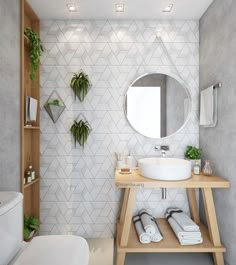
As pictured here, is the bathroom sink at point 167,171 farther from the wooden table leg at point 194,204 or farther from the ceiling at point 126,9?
the ceiling at point 126,9

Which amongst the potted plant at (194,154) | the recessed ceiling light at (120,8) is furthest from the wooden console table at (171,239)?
the recessed ceiling light at (120,8)

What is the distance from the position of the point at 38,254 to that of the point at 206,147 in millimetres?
1931

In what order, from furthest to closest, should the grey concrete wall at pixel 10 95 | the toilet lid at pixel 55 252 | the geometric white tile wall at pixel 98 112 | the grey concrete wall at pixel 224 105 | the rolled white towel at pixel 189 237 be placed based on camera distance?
the geometric white tile wall at pixel 98 112, the rolled white towel at pixel 189 237, the grey concrete wall at pixel 224 105, the grey concrete wall at pixel 10 95, the toilet lid at pixel 55 252

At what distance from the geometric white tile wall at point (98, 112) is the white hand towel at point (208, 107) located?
23 cm

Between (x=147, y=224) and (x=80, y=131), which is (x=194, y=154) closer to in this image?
(x=147, y=224)

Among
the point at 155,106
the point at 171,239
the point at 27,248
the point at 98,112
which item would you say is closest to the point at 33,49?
the point at 98,112

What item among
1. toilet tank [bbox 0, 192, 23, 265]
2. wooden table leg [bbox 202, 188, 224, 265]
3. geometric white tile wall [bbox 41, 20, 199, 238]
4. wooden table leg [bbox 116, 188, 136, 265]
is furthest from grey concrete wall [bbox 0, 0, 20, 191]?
wooden table leg [bbox 202, 188, 224, 265]

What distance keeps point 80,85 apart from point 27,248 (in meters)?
1.69

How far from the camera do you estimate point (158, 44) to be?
2.64 metres

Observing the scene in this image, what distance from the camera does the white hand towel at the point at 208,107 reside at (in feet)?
7.32

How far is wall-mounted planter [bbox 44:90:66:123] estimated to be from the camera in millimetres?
2539

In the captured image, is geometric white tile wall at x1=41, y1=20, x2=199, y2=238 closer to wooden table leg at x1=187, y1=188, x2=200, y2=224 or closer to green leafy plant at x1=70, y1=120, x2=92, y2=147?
green leafy plant at x1=70, y1=120, x2=92, y2=147

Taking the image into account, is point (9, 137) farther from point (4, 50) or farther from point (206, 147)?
point (206, 147)

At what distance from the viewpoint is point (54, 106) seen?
253 cm
